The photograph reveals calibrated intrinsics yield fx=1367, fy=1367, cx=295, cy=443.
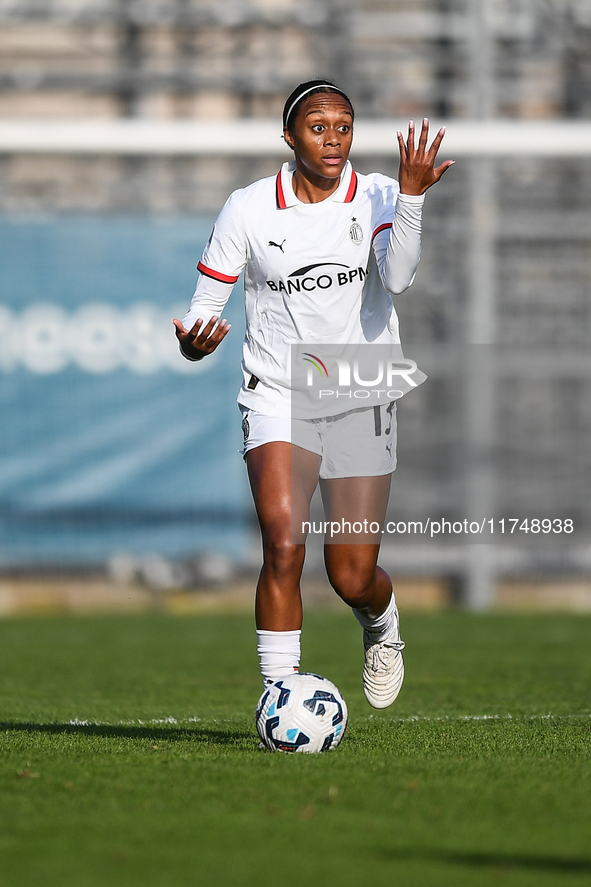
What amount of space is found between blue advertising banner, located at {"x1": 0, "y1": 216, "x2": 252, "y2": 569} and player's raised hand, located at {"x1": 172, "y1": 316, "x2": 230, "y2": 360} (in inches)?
288

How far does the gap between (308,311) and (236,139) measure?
650 cm

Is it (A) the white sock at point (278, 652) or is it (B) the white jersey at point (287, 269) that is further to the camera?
(B) the white jersey at point (287, 269)

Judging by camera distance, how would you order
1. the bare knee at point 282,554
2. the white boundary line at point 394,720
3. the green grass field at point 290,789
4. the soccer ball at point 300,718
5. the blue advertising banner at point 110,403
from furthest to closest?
the blue advertising banner at point 110,403
the white boundary line at point 394,720
the bare knee at point 282,554
the soccer ball at point 300,718
the green grass field at point 290,789

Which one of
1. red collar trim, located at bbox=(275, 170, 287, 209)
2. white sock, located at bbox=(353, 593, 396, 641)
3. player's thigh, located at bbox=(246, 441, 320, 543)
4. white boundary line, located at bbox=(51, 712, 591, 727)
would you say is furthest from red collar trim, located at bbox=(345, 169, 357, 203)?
white boundary line, located at bbox=(51, 712, 591, 727)

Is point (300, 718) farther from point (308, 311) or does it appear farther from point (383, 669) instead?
point (308, 311)

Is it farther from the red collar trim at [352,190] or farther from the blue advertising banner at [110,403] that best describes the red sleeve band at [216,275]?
the blue advertising banner at [110,403]

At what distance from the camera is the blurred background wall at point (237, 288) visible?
12125 mm

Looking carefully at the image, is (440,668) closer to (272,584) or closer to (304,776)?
(272,584)

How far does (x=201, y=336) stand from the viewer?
4594mm

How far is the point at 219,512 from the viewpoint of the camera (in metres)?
12.0

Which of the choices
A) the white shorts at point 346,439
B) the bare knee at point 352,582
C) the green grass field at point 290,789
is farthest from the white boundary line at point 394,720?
the white shorts at point 346,439

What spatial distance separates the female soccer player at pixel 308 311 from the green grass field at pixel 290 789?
0.62m
